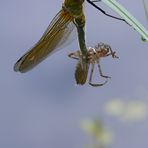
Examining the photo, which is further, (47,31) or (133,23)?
(47,31)

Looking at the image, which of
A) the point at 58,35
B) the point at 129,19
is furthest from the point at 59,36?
the point at 129,19

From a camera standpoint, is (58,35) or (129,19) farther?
(58,35)

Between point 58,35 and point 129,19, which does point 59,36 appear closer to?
point 58,35

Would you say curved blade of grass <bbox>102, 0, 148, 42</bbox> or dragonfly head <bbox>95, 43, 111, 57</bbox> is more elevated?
curved blade of grass <bbox>102, 0, 148, 42</bbox>

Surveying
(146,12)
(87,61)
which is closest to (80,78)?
(87,61)

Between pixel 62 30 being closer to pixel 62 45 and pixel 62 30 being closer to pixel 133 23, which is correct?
pixel 62 45

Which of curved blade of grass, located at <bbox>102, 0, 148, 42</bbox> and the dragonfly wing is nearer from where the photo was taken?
curved blade of grass, located at <bbox>102, 0, 148, 42</bbox>

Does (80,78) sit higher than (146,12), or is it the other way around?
(146,12)
